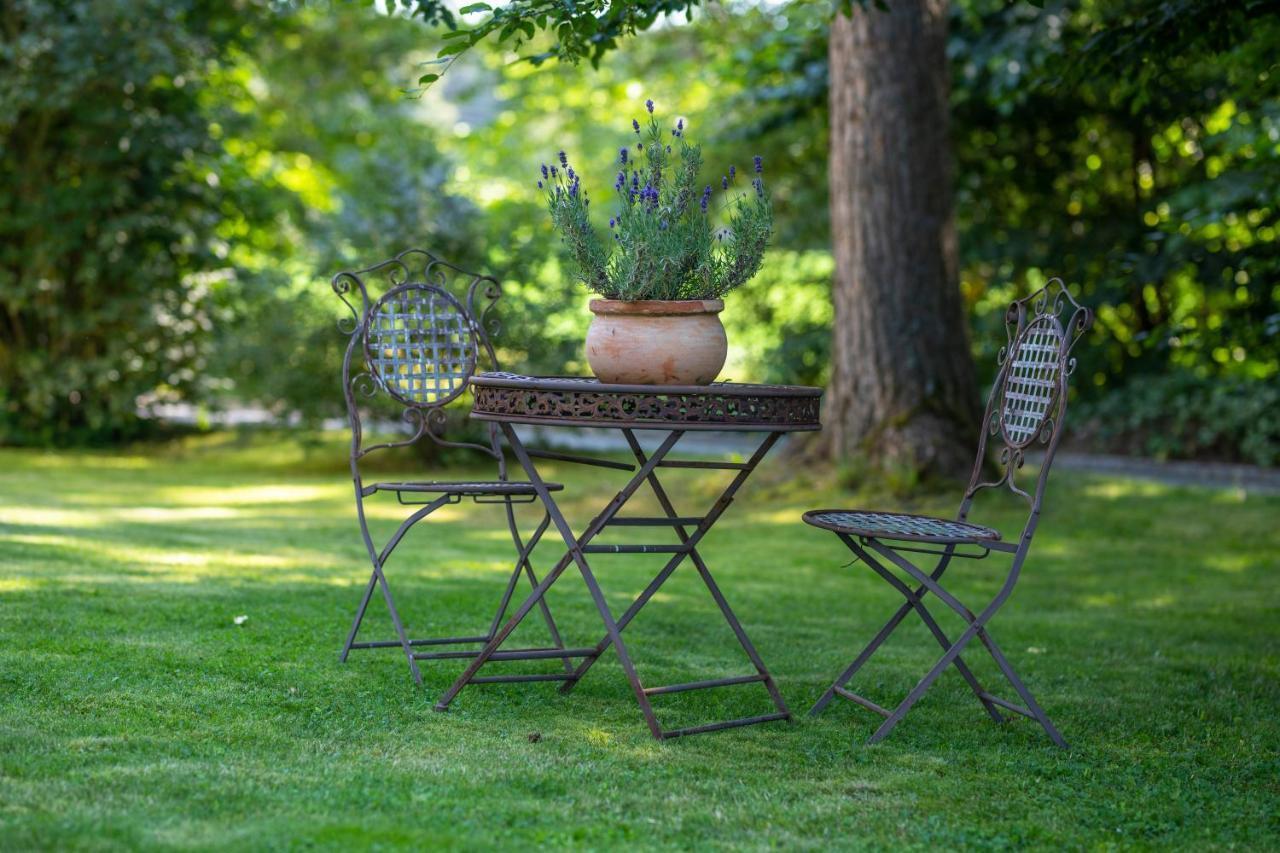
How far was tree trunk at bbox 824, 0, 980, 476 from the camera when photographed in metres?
8.88

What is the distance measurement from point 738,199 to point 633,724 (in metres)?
1.53

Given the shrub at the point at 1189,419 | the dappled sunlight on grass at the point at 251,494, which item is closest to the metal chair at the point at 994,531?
the dappled sunlight on grass at the point at 251,494

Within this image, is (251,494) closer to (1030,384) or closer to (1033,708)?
(1030,384)

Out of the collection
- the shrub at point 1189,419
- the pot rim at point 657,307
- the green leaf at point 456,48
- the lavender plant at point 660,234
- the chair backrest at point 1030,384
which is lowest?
the shrub at point 1189,419

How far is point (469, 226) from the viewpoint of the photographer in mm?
11820

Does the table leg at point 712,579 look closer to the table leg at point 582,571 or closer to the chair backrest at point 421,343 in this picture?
the table leg at point 582,571

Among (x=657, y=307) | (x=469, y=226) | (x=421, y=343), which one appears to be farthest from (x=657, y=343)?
(x=469, y=226)

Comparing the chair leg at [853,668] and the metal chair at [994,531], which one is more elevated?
the metal chair at [994,531]

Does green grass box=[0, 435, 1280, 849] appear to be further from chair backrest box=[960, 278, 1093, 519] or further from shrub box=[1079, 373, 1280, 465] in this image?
shrub box=[1079, 373, 1280, 465]

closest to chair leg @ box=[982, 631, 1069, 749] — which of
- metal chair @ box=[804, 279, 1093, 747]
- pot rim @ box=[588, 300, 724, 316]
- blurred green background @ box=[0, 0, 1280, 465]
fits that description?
metal chair @ box=[804, 279, 1093, 747]

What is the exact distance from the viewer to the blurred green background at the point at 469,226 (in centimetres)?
1162

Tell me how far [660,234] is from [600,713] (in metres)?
1.41

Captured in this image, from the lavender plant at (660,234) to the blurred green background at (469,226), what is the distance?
650cm

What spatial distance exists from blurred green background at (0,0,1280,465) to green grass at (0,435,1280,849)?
4.22 metres
